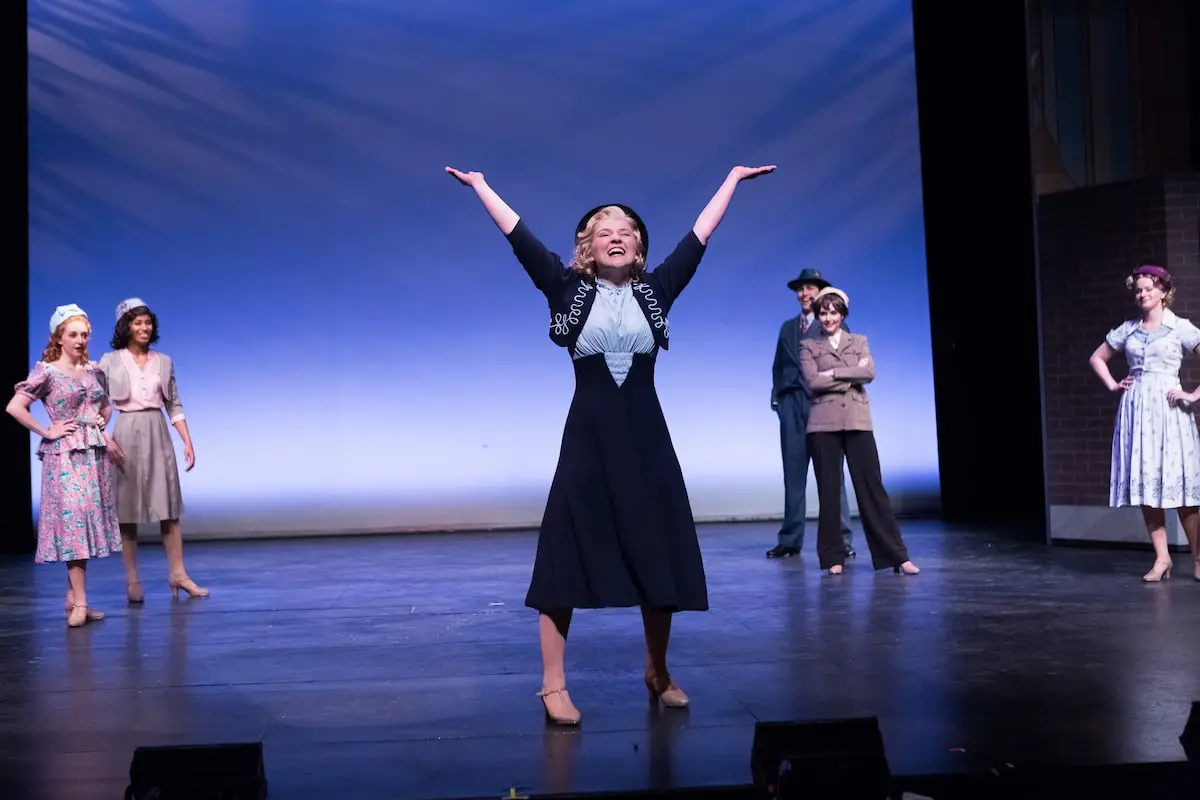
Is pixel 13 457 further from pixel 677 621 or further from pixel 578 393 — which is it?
pixel 578 393

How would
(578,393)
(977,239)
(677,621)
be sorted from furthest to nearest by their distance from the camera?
(977,239)
(677,621)
(578,393)

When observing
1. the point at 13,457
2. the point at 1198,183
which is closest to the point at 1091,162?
the point at 1198,183

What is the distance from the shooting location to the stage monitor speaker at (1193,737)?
2592 mm

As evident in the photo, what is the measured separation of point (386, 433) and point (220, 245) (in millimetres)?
1687

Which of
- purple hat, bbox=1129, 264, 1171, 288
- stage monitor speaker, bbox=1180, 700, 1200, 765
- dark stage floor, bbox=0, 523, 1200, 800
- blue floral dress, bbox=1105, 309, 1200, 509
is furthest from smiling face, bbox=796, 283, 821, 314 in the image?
stage monitor speaker, bbox=1180, 700, 1200, 765

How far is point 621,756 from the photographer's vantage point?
9.44ft

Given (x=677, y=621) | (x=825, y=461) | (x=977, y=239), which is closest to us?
(x=677, y=621)

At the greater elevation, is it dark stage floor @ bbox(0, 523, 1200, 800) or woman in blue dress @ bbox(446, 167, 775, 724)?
woman in blue dress @ bbox(446, 167, 775, 724)

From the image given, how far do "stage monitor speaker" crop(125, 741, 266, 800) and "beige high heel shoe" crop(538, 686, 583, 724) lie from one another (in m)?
0.98

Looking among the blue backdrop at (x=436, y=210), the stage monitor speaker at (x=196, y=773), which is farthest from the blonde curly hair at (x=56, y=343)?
the stage monitor speaker at (x=196, y=773)

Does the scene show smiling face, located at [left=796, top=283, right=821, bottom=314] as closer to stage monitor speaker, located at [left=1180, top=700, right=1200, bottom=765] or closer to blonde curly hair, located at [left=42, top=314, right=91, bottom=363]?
blonde curly hair, located at [left=42, top=314, right=91, bottom=363]

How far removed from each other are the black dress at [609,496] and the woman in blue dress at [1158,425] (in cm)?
315

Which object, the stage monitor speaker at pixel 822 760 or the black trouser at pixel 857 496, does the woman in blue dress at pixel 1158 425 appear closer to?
the black trouser at pixel 857 496

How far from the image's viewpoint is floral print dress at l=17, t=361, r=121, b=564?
524 centimetres
